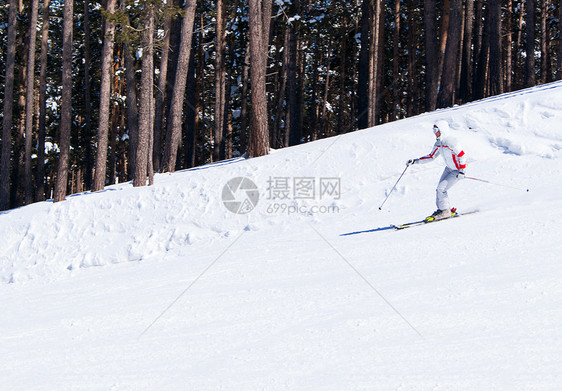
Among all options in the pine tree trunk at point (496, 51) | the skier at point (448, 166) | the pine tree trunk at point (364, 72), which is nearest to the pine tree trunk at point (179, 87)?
the pine tree trunk at point (364, 72)

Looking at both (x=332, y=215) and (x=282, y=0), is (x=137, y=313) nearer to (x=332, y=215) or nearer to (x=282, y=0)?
(x=332, y=215)

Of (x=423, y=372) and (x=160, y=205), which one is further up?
(x=160, y=205)

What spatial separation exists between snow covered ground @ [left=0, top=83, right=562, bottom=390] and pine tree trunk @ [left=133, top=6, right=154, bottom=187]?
901 millimetres

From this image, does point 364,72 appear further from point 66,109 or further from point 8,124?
point 8,124

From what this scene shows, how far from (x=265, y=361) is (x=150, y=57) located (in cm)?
1055

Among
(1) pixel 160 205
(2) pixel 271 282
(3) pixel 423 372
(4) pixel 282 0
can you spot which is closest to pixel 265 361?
(3) pixel 423 372

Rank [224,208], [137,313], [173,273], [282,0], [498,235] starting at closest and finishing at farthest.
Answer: [137,313] → [498,235] → [173,273] → [224,208] → [282,0]

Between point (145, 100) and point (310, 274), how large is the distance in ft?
26.3

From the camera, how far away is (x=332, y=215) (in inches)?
396

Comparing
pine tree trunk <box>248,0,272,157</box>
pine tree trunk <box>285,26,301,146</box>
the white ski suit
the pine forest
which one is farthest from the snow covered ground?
pine tree trunk <box>285,26,301,146</box>

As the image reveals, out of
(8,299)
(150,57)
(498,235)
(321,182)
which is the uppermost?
(150,57)

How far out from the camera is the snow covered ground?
4160mm

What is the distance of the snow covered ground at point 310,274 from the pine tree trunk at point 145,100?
90 cm

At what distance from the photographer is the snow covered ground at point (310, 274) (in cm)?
416
